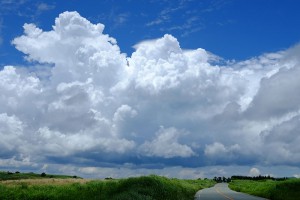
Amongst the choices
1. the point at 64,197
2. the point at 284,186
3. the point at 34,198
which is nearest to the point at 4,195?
the point at 34,198

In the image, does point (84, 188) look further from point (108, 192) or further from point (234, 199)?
point (234, 199)

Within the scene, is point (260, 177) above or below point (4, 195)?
above

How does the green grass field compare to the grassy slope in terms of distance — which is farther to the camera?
the grassy slope

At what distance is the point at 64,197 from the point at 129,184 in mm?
9278

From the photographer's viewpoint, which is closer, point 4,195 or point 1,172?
point 4,195

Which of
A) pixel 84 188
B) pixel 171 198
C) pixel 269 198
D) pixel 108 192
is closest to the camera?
pixel 171 198

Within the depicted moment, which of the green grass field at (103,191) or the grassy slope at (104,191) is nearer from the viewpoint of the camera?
the green grass field at (103,191)

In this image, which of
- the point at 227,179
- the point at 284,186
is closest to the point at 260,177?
the point at 227,179

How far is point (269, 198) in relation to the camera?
51.2 metres

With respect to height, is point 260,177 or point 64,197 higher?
point 260,177

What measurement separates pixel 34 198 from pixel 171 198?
11941 millimetres

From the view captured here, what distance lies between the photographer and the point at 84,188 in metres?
46.5

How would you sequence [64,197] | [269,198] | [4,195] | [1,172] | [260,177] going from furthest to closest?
[260,177]
[1,172]
[269,198]
[64,197]
[4,195]

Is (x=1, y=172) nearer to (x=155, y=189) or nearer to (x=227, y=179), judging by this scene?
(x=155, y=189)
